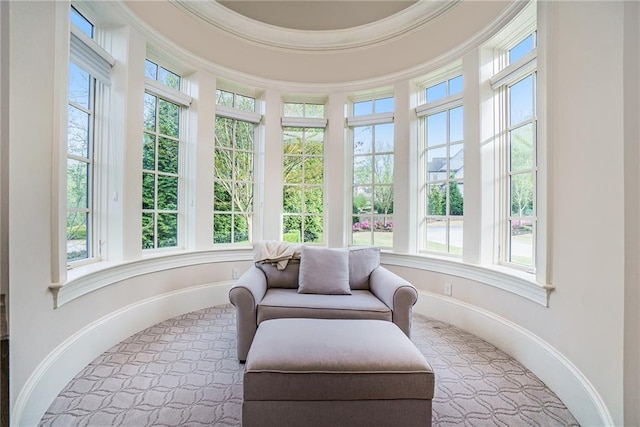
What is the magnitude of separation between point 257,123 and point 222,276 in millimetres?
1917

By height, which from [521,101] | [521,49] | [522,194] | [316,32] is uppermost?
[316,32]

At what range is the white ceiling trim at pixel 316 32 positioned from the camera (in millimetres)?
2945

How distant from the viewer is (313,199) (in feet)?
12.8

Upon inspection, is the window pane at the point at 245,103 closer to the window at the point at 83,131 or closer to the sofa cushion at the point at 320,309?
the window at the point at 83,131

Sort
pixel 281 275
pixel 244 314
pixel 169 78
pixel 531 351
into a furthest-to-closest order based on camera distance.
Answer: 1. pixel 169 78
2. pixel 281 275
3. pixel 244 314
4. pixel 531 351

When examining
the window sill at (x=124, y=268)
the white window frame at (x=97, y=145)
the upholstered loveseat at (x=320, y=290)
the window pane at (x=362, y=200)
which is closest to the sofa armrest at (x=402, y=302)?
the upholstered loveseat at (x=320, y=290)

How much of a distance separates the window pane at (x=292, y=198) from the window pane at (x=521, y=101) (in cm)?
238

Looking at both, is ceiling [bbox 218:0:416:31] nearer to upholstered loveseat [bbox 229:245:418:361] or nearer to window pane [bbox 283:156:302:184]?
window pane [bbox 283:156:302:184]

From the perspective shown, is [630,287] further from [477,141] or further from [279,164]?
[279,164]

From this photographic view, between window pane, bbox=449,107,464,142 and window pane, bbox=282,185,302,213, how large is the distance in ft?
6.13

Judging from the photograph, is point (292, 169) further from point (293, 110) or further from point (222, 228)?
point (222, 228)

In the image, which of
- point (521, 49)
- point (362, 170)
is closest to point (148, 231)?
point (362, 170)

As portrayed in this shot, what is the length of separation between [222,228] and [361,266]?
1793 millimetres

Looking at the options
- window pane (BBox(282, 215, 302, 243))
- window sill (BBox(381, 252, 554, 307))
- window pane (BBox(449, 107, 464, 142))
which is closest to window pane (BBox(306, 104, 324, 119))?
window pane (BBox(282, 215, 302, 243))
